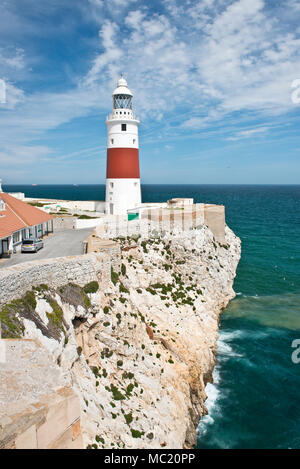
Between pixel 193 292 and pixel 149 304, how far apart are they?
639 cm

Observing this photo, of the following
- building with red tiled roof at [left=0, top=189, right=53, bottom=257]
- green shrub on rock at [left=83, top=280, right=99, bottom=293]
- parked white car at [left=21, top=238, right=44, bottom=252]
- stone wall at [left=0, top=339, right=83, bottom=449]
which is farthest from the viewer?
parked white car at [left=21, top=238, right=44, bottom=252]

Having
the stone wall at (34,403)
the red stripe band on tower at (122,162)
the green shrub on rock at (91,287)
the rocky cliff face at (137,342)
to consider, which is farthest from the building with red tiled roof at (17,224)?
the stone wall at (34,403)

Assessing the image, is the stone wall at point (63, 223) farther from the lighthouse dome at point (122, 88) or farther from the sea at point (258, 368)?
→ the sea at point (258, 368)

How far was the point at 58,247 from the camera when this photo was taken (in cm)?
2530

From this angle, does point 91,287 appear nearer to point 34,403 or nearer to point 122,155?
point 34,403

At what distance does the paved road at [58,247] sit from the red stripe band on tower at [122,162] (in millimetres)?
8180

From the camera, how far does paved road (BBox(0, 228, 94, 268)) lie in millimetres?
21727

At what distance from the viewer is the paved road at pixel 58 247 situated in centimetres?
2173

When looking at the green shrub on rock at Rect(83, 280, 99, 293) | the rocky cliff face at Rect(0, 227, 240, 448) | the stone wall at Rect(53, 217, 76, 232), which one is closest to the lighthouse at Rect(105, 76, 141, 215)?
the stone wall at Rect(53, 217, 76, 232)

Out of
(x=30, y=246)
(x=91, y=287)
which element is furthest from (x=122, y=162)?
(x=91, y=287)

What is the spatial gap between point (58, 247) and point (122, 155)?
1503 cm

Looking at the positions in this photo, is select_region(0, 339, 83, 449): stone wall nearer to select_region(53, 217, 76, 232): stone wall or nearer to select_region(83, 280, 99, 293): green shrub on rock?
select_region(83, 280, 99, 293): green shrub on rock

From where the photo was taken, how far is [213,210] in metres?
40.3

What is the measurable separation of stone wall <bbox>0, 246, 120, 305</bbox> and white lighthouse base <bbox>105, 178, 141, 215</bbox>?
15240 mm
